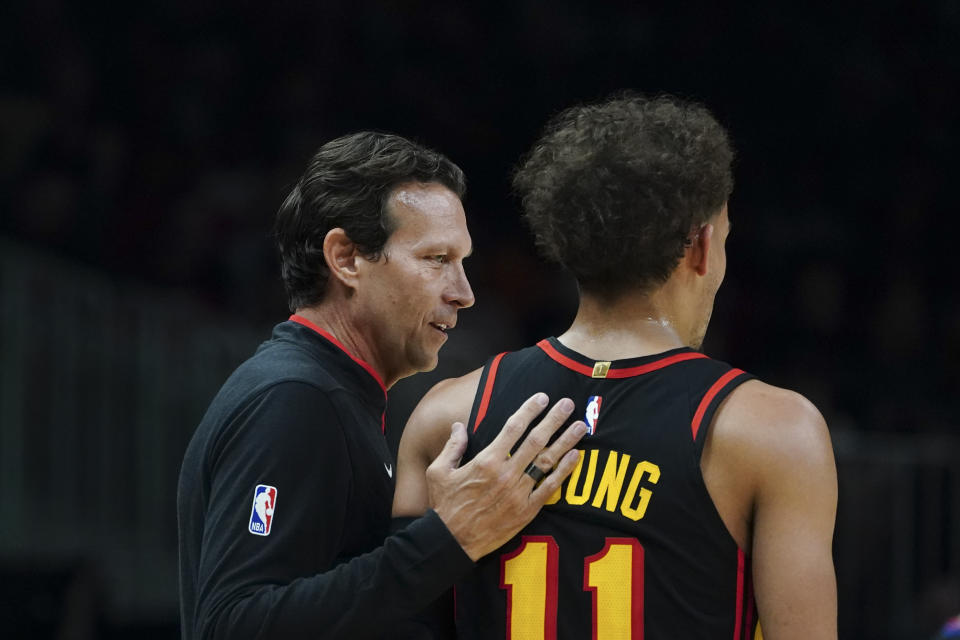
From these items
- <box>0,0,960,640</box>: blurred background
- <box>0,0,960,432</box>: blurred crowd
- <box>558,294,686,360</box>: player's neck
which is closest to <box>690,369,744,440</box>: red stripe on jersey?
<box>558,294,686,360</box>: player's neck

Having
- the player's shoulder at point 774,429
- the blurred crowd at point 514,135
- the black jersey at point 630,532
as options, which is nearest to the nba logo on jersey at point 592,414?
the black jersey at point 630,532

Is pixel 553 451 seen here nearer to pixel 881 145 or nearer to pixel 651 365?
pixel 651 365

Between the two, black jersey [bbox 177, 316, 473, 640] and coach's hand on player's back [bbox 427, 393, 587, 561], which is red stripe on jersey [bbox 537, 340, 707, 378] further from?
black jersey [bbox 177, 316, 473, 640]

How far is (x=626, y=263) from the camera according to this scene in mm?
2365

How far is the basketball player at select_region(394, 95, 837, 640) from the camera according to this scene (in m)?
2.18

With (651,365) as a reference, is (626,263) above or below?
above

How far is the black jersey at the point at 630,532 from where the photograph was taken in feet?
7.34

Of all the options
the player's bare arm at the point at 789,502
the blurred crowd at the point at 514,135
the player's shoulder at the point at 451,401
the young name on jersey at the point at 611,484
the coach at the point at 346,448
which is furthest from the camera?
the blurred crowd at the point at 514,135

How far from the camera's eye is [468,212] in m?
10.5

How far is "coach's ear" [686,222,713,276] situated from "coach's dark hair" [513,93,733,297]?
0.02 metres

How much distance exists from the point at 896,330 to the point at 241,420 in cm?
784

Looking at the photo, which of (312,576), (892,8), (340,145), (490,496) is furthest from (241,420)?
(892,8)

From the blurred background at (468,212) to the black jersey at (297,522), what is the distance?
395 centimetres

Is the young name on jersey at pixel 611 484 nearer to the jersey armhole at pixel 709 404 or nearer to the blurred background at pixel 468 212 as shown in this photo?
the jersey armhole at pixel 709 404
